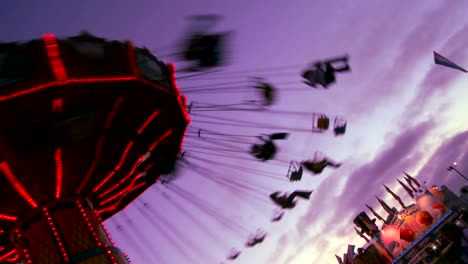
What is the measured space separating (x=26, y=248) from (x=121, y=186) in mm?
3720

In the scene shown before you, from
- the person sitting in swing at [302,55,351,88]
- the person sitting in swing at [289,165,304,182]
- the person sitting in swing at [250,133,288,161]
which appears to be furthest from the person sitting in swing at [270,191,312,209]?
the person sitting in swing at [302,55,351,88]

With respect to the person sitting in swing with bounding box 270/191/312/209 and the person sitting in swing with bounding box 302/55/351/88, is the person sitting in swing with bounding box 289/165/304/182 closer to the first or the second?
the person sitting in swing with bounding box 270/191/312/209

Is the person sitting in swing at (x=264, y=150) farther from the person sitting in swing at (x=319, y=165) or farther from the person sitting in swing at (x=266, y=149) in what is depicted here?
the person sitting in swing at (x=319, y=165)

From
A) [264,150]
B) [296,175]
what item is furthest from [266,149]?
[296,175]

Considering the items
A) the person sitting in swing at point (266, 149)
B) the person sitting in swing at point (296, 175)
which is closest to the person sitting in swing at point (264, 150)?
the person sitting in swing at point (266, 149)

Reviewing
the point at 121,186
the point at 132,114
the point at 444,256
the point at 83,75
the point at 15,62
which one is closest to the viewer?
the point at 15,62

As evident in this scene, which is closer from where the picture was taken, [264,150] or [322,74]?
[322,74]

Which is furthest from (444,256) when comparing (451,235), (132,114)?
(132,114)

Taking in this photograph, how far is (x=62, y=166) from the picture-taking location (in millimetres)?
11250

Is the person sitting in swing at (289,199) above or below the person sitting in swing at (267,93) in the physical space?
below

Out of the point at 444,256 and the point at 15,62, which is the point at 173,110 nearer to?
the point at 15,62

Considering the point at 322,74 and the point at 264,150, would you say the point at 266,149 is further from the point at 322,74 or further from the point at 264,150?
the point at 322,74

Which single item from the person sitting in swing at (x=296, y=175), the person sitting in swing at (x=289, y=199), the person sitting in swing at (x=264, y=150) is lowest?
the person sitting in swing at (x=289, y=199)

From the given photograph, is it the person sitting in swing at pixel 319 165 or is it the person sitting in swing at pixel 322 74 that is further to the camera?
the person sitting in swing at pixel 319 165
